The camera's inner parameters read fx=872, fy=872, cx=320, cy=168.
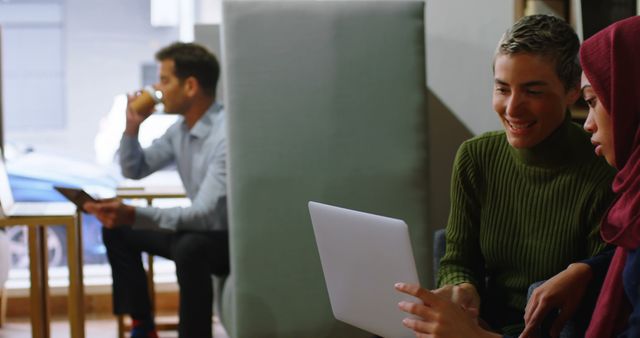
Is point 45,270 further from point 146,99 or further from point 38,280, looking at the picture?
point 146,99

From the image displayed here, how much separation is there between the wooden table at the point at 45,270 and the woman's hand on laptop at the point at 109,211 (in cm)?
6

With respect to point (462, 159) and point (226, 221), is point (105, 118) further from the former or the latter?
point (462, 159)

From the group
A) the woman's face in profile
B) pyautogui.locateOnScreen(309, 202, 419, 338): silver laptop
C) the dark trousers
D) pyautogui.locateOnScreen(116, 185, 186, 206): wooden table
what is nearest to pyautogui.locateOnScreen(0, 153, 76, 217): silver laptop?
the dark trousers

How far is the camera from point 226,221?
2.86 metres

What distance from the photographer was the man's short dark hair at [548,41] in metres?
1.59

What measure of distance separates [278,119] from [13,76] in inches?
87.6

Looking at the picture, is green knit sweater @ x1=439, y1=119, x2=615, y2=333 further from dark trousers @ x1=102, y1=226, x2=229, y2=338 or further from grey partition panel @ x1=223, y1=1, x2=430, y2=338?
dark trousers @ x1=102, y1=226, x2=229, y2=338

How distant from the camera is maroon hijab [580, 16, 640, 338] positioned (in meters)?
1.24

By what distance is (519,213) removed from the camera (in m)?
1.70

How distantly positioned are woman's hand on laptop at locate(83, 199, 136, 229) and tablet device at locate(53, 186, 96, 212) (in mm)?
15

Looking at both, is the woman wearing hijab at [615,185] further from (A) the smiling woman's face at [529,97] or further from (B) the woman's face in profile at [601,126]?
Answer: (A) the smiling woman's face at [529,97]

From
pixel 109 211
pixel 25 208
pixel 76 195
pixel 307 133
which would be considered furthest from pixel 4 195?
pixel 307 133

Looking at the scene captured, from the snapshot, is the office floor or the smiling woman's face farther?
the office floor

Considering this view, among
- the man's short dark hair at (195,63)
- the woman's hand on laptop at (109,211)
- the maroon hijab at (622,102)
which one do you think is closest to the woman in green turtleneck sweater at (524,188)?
the maroon hijab at (622,102)
